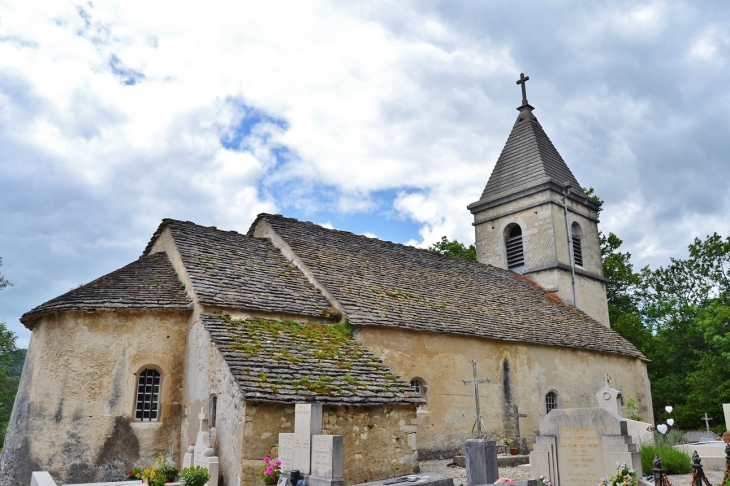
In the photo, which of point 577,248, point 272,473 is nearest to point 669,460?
point 272,473

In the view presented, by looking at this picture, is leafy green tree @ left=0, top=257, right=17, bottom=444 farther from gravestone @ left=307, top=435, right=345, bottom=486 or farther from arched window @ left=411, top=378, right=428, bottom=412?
gravestone @ left=307, top=435, right=345, bottom=486

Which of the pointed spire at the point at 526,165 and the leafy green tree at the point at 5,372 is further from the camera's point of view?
the leafy green tree at the point at 5,372

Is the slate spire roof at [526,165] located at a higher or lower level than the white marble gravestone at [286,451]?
higher

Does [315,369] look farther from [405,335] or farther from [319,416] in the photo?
[405,335]

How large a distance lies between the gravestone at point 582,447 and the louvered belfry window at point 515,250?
18.5 meters

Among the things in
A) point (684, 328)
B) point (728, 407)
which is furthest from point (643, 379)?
point (684, 328)

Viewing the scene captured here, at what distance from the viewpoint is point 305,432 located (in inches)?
415

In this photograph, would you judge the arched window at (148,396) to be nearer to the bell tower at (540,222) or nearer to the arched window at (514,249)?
the bell tower at (540,222)

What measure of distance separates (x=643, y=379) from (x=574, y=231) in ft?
26.5

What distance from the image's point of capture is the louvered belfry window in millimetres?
28781

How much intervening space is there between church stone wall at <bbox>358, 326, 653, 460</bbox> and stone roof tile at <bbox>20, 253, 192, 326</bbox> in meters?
5.14

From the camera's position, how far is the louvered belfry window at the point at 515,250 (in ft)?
94.4

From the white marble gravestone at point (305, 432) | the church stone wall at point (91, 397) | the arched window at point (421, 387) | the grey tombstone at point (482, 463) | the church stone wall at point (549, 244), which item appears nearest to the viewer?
the white marble gravestone at point (305, 432)

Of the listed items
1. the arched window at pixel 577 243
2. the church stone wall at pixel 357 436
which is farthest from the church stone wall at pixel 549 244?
the church stone wall at pixel 357 436
